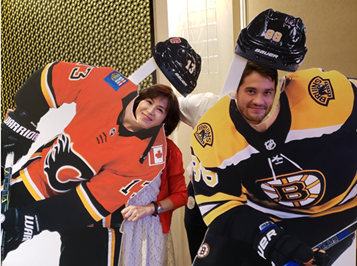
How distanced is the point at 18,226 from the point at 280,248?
1.08 m

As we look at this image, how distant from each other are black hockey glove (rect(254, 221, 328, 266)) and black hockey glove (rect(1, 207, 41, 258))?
0.95 metres

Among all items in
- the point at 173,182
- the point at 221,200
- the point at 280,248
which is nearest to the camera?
the point at 280,248

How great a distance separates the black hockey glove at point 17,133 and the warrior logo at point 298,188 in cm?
103

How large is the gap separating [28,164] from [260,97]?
1.04 meters

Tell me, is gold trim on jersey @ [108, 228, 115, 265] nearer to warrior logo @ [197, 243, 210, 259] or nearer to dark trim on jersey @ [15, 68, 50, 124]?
warrior logo @ [197, 243, 210, 259]

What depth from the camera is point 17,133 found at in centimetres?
142

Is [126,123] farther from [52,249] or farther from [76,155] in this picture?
[52,249]

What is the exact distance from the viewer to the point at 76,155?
1430mm

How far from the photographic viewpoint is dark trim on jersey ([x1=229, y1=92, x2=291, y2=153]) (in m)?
1.17

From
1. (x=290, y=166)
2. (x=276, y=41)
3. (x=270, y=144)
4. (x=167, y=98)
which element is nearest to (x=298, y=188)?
(x=290, y=166)

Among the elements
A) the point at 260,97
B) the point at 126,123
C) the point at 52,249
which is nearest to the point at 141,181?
the point at 126,123

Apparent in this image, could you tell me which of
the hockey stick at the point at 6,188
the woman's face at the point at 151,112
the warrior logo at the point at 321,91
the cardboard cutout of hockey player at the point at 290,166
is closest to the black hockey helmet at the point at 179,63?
the woman's face at the point at 151,112

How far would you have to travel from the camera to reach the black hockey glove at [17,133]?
4.65 feet

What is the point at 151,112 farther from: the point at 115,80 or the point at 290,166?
the point at 290,166
